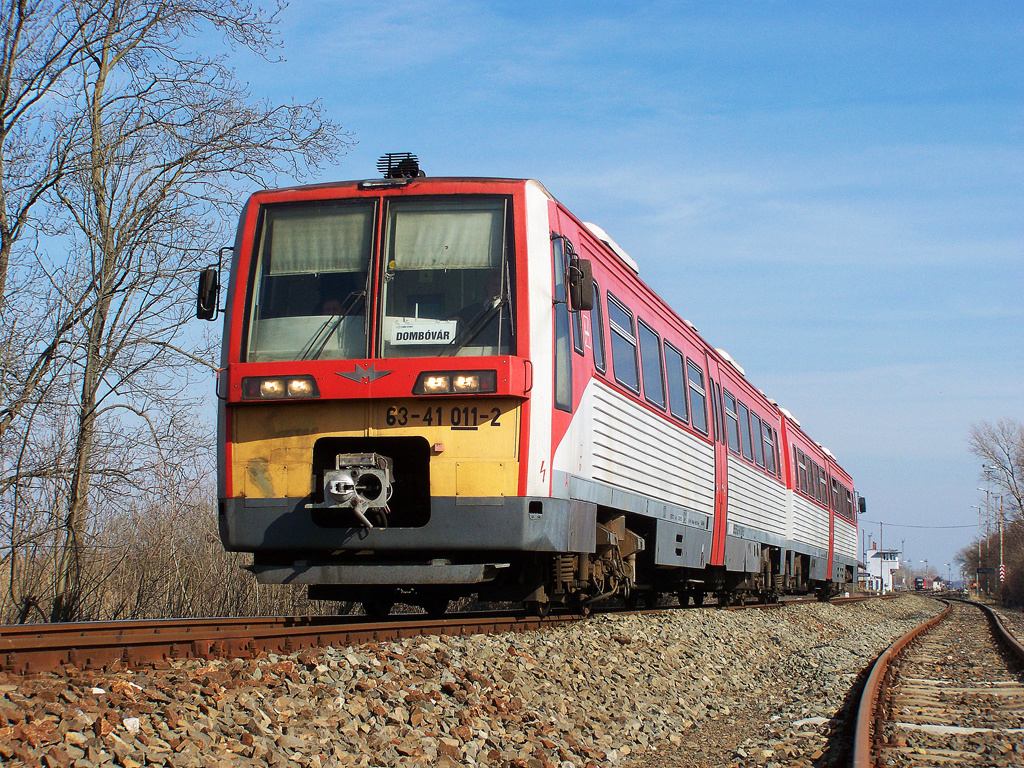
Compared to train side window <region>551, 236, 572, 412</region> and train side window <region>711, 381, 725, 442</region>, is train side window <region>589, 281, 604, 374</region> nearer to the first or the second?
train side window <region>551, 236, 572, 412</region>

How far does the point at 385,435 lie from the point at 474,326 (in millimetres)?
965

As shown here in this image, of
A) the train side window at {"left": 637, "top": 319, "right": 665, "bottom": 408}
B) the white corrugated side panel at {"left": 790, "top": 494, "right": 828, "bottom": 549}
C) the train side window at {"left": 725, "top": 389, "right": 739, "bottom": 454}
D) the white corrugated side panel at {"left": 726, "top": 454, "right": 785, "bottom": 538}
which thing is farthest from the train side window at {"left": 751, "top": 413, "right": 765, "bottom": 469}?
the train side window at {"left": 637, "top": 319, "right": 665, "bottom": 408}

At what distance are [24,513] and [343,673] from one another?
7228mm

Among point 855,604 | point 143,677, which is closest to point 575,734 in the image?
point 143,677

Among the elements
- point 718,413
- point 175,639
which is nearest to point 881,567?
point 718,413

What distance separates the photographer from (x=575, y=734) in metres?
5.62

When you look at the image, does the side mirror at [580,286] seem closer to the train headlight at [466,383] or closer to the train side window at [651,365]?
the train headlight at [466,383]

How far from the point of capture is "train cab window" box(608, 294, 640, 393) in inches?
358

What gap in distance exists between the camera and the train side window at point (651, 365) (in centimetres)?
1005

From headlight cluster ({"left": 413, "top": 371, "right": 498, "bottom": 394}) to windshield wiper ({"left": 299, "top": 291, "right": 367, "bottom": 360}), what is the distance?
81 centimetres

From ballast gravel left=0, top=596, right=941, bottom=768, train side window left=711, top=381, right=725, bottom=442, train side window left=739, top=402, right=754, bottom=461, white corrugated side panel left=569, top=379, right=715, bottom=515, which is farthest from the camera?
train side window left=739, top=402, right=754, bottom=461

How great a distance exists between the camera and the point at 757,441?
1602 cm

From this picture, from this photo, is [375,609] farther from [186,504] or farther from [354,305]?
[186,504]

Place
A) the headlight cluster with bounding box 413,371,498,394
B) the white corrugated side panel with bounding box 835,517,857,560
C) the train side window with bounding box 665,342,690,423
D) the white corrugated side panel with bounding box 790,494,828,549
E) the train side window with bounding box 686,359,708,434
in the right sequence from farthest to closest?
1. the white corrugated side panel with bounding box 835,517,857,560
2. the white corrugated side panel with bounding box 790,494,828,549
3. the train side window with bounding box 686,359,708,434
4. the train side window with bounding box 665,342,690,423
5. the headlight cluster with bounding box 413,371,498,394
